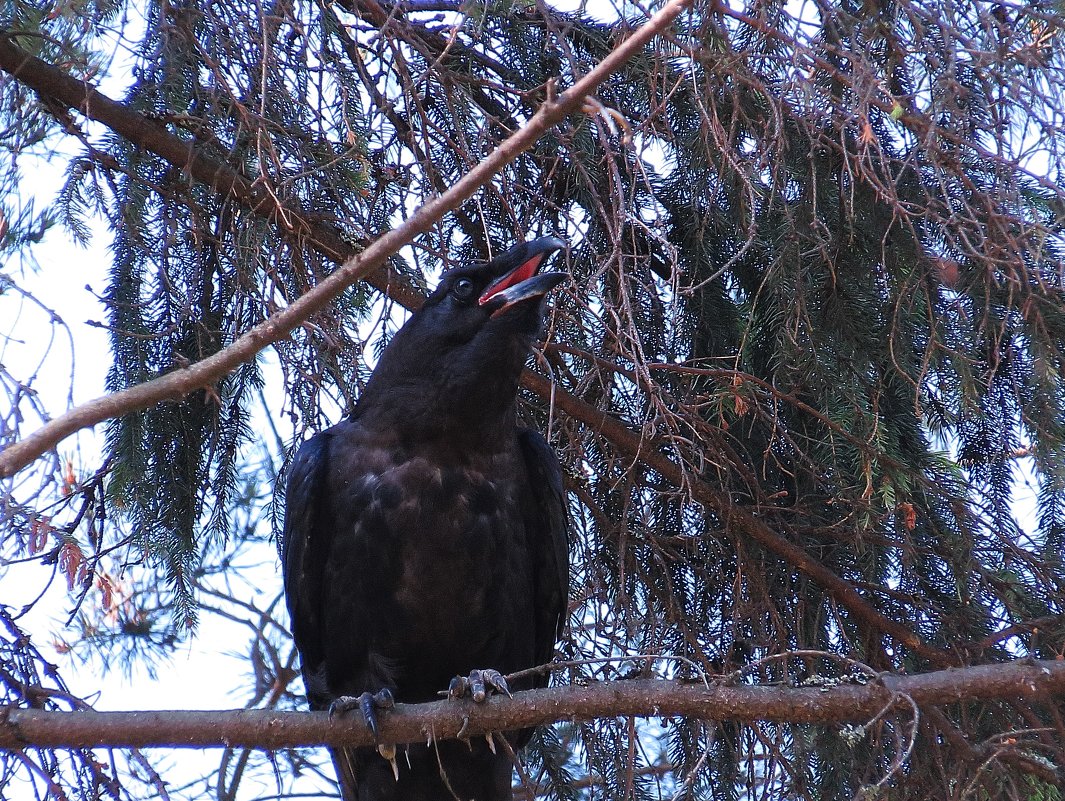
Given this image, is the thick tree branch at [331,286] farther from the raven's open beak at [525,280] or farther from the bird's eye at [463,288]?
the bird's eye at [463,288]

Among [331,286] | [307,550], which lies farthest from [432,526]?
[331,286]

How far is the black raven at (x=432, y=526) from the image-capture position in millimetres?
3645

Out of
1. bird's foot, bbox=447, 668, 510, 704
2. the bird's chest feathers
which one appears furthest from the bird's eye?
bird's foot, bbox=447, 668, 510, 704

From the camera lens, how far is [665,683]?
8.93 ft

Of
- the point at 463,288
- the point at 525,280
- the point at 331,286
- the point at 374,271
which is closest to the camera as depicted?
the point at 331,286

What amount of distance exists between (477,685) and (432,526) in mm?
656

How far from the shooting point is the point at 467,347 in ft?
12.1

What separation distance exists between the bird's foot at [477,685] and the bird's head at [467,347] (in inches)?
33.6

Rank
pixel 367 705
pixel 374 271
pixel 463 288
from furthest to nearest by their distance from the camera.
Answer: pixel 463 288
pixel 367 705
pixel 374 271

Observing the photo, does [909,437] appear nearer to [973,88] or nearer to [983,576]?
[983,576]

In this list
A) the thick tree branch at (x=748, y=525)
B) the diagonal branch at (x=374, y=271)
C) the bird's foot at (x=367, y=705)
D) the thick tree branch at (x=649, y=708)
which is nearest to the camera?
the thick tree branch at (x=649, y=708)

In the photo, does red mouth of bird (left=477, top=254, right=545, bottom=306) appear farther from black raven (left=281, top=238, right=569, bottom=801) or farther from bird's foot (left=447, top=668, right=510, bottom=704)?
bird's foot (left=447, top=668, right=510, bottom=704)

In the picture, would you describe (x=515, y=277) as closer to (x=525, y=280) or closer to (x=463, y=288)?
(x=525, y=280)

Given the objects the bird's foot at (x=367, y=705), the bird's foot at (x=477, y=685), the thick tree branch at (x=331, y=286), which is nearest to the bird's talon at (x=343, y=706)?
the bird's foot at (x=367, y=705)
